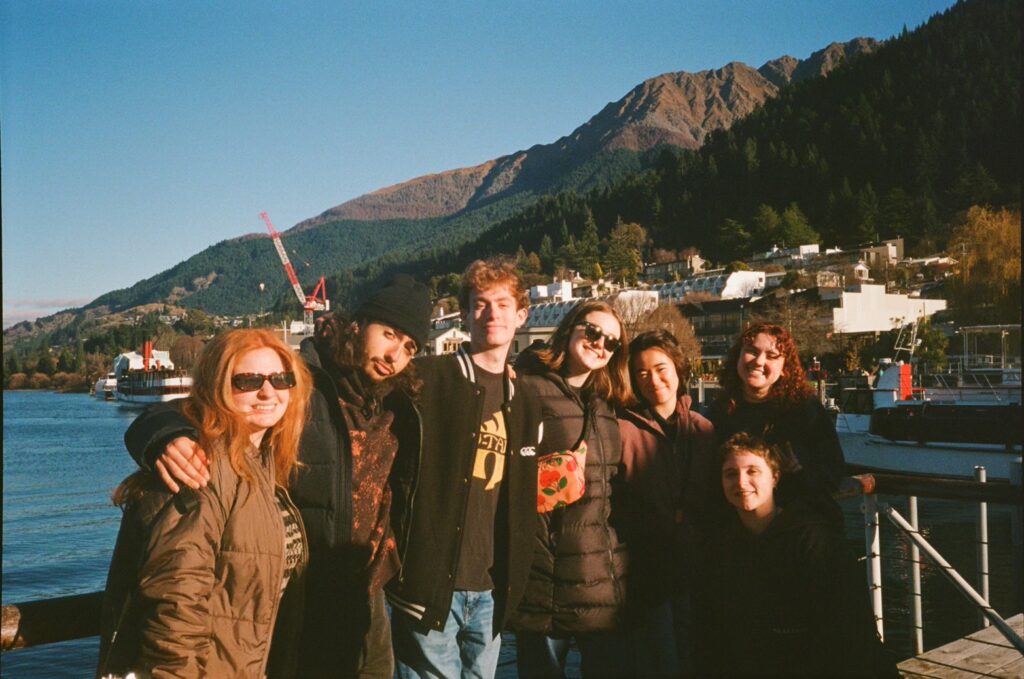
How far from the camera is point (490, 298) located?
8.70 ft

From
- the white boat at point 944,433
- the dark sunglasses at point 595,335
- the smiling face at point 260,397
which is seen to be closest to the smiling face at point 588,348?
the dark sunglasses at point 595,335

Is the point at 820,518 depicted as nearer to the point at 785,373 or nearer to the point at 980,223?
the point at 785,373

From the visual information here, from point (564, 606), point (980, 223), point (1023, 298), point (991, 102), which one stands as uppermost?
point (991, 102)

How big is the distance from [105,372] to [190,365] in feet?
363

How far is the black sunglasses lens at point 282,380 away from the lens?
2.09 m

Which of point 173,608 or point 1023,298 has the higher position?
point 1023,298

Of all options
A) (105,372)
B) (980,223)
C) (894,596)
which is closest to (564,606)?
(894,596)

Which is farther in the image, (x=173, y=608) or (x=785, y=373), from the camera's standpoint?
(x=785, y=373)

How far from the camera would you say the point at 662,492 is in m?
2.87

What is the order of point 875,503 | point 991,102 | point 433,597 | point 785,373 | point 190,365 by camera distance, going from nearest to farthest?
point 190,365
point 433,597
point 785,373
point 875,503
point 991,102

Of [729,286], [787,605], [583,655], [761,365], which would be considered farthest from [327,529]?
[729,286]

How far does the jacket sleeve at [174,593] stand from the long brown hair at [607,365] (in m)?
1.38

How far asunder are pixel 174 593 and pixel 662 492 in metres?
1.64

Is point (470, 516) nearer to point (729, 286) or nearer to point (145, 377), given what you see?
point (729, 286)
